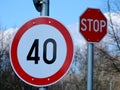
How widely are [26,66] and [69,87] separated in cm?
7900

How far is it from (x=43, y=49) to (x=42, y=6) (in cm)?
49

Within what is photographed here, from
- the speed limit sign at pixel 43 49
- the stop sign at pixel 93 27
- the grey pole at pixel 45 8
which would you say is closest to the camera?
the speed limit sign at pixel 43 49

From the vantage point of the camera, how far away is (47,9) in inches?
196

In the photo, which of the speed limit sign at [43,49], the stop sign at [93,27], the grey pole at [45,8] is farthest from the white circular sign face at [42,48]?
the stop sign at [93,27]

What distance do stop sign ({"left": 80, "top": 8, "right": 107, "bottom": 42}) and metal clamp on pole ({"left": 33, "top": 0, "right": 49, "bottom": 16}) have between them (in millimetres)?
1476

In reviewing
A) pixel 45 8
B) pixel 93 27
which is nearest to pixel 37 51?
pixel 45 8

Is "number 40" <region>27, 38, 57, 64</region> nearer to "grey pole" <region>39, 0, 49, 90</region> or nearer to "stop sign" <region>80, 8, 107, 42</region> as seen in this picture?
"grey pole" <region>39, 0, 49, 90</region>

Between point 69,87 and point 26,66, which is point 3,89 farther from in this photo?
point 26,66

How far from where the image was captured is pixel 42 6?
503 centimetres

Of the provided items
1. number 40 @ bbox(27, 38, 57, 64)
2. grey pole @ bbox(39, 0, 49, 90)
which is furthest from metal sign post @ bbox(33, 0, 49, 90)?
number 40 @ bbox(27, 38, 57, 64)

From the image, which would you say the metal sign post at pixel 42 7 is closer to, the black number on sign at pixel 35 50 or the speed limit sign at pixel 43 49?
the speed limit sign at pixel 43 49

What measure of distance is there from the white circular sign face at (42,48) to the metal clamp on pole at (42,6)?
0.15 meters

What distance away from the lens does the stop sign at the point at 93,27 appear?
657 centimetres

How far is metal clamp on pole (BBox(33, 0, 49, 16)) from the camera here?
495 cm
